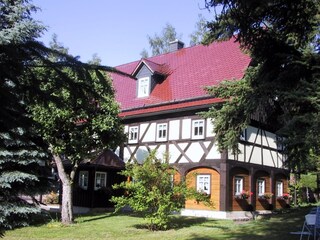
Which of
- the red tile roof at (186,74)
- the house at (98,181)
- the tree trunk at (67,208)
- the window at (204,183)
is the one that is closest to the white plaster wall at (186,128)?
the red tile roof at (186,74)

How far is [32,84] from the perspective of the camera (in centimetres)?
391

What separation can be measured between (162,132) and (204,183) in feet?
12.2

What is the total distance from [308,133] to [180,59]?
55.8 feet

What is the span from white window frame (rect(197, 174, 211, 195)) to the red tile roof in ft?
12.3

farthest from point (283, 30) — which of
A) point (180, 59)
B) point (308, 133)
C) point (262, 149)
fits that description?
point (180, 59)

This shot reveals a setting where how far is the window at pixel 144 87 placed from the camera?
24.0 metres

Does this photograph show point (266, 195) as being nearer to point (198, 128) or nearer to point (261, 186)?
point (261, 186)

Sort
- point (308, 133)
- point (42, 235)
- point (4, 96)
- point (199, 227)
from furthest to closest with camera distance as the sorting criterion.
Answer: point (199, 227) < point (42, 235) < point (308, 133) < point (4, 96)

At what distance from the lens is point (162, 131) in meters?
21.8

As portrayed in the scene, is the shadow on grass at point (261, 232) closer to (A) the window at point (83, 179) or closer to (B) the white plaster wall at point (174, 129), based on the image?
(B) the white plaster wall at point (174, 129)

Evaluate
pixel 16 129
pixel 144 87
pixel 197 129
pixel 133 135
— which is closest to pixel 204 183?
pixel 197 129

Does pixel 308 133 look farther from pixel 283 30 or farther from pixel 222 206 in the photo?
pixel 222 206

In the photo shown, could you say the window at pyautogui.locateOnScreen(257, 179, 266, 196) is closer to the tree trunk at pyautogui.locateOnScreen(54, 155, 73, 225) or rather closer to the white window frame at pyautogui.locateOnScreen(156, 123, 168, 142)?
the white window frame at pyautogui.locateOnScreen(156, 123, 168, 142)

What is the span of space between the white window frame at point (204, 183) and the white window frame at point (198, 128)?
1.94 meters
